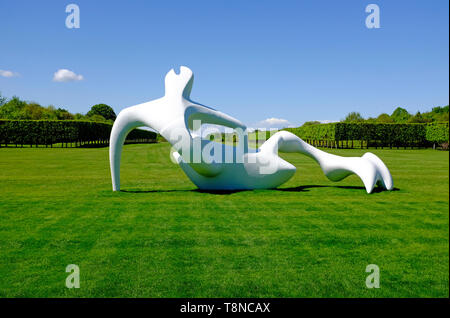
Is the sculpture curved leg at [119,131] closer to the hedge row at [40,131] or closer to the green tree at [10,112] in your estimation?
the hedge row at [40,131]

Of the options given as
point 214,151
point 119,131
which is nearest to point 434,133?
point 214,151

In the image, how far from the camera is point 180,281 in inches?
183

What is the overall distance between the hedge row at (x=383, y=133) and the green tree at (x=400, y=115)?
43.5 meters

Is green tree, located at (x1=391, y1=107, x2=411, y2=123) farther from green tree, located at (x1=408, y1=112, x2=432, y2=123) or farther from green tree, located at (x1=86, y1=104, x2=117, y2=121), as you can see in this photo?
green tree, located at (x1=86, y1=104, x2=117, y2=121)

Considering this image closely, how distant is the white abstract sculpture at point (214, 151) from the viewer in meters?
10.4

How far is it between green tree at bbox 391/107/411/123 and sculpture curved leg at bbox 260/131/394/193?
92.3 m

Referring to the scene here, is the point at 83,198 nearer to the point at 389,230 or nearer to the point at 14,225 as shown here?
the point at 14,225

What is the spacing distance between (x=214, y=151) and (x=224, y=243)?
507cm

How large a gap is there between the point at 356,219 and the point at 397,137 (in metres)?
52.6

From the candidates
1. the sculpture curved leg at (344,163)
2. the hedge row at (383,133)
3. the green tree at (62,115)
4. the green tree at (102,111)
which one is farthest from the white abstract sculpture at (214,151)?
the green tree at (102,111)

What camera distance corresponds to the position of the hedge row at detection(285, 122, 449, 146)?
52281 mm

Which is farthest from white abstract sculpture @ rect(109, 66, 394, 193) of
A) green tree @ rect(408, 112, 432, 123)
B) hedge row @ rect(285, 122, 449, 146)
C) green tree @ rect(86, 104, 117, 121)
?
green tree @ rect(86, 104, 117, 121)
